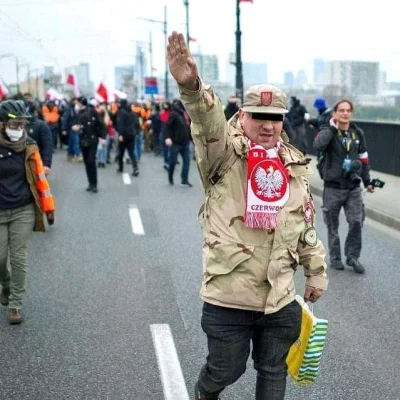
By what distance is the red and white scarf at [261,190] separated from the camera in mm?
3297

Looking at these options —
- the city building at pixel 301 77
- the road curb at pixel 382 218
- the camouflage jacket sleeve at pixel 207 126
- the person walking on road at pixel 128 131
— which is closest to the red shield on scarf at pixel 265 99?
the camouflage jacket sleeve at pixel 207 126

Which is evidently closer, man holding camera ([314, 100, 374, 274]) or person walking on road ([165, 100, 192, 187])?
man holding camera ([314, 100, 374, 274])

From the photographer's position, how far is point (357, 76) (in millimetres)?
21594

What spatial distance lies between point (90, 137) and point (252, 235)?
1147 centimetres

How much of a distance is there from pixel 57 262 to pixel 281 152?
5281 millimetres

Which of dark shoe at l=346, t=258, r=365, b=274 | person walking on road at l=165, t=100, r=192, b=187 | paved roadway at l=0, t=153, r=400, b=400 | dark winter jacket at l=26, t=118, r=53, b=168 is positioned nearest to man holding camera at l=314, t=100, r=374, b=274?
dark shoe at l=346, t=258, r=365, b=274

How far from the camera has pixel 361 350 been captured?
5270 millimetres

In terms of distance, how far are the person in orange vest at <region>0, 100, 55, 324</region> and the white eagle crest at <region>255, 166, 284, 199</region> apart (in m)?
3.07

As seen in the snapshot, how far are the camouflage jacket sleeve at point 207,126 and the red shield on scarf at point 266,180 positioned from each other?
0.17m

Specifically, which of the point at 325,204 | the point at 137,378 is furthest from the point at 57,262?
the point at 137,378

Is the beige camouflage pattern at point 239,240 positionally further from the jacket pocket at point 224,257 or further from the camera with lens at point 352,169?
the camera with lens at point 352,169

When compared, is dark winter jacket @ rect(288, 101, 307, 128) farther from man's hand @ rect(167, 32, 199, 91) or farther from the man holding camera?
man's hand @ rect(167, 32, 199, 91)

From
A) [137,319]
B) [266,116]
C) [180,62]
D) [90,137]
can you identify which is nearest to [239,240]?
[266,116]

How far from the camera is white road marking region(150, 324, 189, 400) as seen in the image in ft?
14.6
